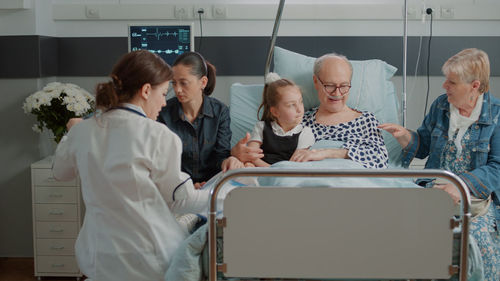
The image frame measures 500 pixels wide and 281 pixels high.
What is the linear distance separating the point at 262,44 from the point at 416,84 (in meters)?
1.09

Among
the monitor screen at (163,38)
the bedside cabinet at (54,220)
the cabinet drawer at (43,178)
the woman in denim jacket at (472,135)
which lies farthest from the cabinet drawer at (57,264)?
the woman in denim jacket at (472,135)

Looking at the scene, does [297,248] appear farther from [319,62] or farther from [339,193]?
[319,62]

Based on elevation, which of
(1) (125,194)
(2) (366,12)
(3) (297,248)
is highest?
(2) (366,12)

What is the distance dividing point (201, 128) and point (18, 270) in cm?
170

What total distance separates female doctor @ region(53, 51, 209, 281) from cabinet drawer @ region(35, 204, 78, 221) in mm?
1545

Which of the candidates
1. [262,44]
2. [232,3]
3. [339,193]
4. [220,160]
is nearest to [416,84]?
[262,44]

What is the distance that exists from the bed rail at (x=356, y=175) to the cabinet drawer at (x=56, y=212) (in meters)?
1.88

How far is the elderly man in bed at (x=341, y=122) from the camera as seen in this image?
3.25m

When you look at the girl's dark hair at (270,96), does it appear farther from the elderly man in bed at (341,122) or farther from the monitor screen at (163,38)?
the monitor screen at (163,38)

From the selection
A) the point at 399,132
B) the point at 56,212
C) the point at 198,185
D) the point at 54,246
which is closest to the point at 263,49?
the point at 399,132

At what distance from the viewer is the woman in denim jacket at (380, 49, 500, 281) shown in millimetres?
3025

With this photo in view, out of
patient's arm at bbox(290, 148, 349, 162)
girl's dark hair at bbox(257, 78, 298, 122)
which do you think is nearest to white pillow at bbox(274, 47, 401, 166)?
girl's dark hair at bbox(257, 78, 298, 122)

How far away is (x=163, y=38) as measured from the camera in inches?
155

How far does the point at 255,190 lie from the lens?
87.4 inches
